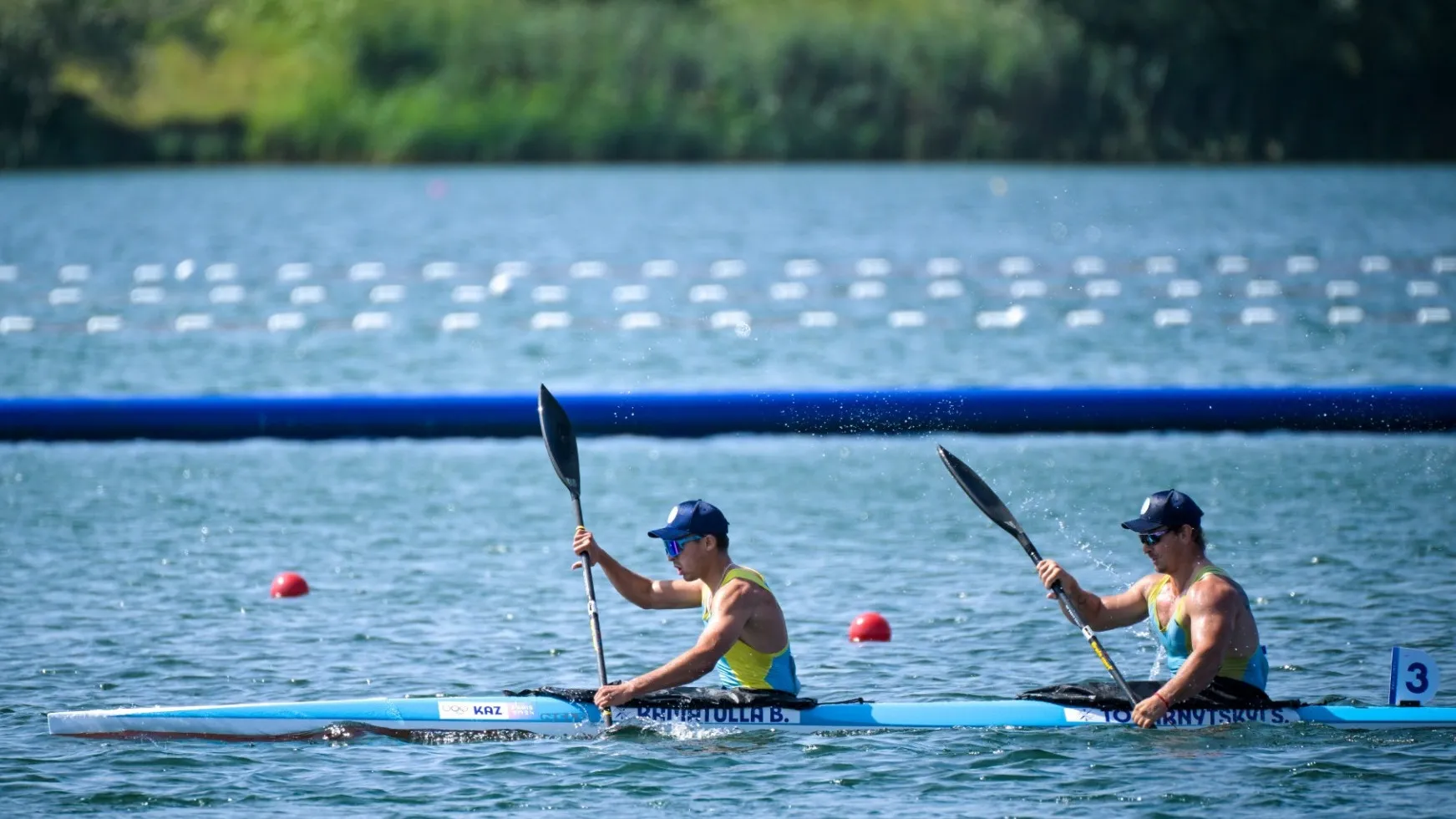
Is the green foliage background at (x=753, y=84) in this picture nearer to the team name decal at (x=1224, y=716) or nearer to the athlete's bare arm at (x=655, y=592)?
the athlete's bare arm at (x=655, y=592)

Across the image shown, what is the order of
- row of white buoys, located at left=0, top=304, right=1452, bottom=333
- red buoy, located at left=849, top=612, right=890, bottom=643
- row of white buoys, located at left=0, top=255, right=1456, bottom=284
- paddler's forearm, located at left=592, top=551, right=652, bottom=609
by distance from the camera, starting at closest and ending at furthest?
paddler's forearm, located at left=592, top=551, right=652, bottom=609 → red buoy, located at left=849, top=612, right=890, bottom=643 → row of white buoys, located at left=0, top=304, right=1452, bottom=333 → row of white buoys, located at left=0, top=255, right=1456, bottom=284

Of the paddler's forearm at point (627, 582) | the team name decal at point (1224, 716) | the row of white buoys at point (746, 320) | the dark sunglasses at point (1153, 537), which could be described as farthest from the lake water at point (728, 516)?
the dark sunglasses at point (1153, 537)

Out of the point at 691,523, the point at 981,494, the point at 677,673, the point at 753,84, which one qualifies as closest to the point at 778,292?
the point at 981,494

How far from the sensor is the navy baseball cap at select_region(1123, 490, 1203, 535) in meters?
10.4

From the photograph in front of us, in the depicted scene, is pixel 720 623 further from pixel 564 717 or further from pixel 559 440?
pixel 559 440

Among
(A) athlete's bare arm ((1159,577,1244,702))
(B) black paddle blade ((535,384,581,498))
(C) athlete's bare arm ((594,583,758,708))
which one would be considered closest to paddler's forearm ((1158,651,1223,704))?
(A) athlete's bare arm ((1159,577,1244,702))

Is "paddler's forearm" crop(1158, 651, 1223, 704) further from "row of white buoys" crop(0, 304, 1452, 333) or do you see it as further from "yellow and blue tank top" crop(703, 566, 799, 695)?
"row of white buoys" crop(0, 304, 1452, 333)

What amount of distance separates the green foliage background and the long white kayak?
56.4 meters

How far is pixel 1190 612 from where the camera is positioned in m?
10.4

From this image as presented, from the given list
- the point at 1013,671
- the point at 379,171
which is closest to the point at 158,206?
the point at 379,171

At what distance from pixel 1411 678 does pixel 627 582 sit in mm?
3982

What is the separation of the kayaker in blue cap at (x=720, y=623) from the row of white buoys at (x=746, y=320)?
19.6 metres

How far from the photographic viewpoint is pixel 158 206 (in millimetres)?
58250

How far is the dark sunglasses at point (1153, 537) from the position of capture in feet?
34.2
